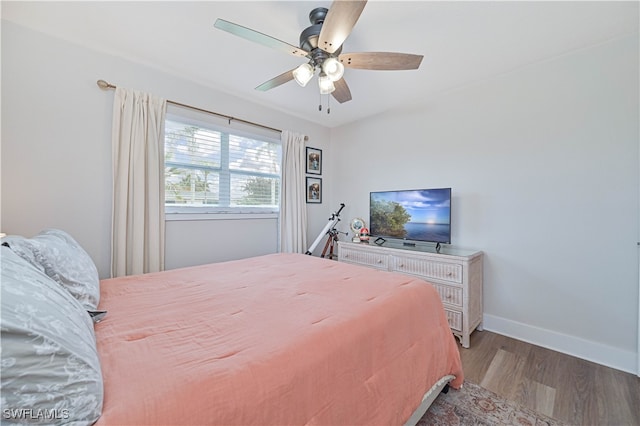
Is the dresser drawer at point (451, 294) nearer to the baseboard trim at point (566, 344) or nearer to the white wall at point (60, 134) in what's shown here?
the baseboard trim at point (566, 344)

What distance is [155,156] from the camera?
7.80 ft

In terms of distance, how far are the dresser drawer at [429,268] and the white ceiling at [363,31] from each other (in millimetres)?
1896

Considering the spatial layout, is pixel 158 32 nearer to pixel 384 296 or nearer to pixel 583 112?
pixel 384 296

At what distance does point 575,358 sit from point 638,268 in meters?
0.86

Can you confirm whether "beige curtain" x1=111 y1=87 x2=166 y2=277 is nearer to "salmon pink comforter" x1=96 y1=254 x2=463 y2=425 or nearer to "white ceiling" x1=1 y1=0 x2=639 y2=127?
"white ceiling" x1=1 y1=0 x2=639 y2=127

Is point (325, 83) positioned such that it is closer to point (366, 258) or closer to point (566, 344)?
point (366, 258)

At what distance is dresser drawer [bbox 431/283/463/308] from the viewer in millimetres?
2316

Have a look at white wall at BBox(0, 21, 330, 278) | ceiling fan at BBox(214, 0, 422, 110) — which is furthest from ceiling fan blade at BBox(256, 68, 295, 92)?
white wall at BBox(0, 21, 330, 278)

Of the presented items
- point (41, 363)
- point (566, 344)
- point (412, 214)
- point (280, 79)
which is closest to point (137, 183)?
point (280, 79)

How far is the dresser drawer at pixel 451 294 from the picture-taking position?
232 cm

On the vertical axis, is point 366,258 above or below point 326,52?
below

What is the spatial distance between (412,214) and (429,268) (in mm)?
683

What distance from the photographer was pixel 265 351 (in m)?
0.86

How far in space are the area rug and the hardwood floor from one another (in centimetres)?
9
